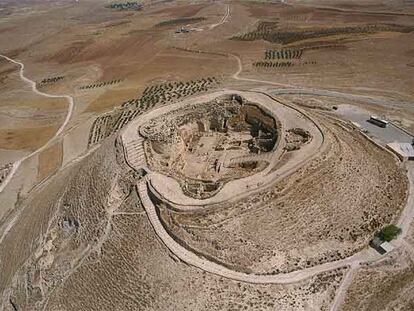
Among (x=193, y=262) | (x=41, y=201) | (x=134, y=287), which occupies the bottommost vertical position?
(x=41, y=201)

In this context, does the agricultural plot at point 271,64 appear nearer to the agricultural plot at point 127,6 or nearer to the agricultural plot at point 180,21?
the agricultural plot at point 180,21

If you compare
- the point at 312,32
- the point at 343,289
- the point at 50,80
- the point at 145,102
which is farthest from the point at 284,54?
the point at 343,289

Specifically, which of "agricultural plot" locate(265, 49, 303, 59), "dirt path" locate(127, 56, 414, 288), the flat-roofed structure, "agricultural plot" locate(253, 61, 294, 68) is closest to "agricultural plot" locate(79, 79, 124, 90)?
"agricultural plot" locate(253, 61, 294, 68)

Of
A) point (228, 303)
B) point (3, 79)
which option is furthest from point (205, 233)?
point (3, 79)

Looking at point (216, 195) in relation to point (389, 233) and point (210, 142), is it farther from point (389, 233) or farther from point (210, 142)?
point (210, 142)

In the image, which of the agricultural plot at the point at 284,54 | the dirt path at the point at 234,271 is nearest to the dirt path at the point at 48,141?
the dirt path at the point at 234,271

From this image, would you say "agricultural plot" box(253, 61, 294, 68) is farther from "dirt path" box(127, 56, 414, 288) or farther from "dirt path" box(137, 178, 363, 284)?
"dirt path" box(137, 178, 363, 284)

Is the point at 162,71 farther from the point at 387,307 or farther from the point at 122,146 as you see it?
the point at 387,307
